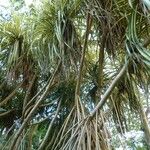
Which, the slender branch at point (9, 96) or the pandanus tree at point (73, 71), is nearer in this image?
the pandanus tree at point (73, 71)

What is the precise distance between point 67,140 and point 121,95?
1.97 ft

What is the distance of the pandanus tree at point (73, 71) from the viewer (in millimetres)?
2488

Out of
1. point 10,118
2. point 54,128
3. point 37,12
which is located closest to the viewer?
point 37,12

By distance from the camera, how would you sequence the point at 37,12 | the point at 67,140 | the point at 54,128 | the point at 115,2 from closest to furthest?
the point at 115,2 → the point at 67,140 → the point at 37,12 → the point at 54,128

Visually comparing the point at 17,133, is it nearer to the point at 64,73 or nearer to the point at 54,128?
the point at 54,128

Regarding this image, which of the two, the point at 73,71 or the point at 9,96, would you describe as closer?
the point at 73,71

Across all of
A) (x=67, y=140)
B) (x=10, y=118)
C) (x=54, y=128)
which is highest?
(x=10, y=118)

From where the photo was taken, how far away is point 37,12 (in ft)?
9.77

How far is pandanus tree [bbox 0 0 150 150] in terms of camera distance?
8.16 feet

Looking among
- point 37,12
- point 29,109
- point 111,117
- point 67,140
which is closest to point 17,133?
point 29,109

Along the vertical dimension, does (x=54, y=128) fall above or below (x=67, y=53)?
below

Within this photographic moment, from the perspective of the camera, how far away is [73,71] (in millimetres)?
3059

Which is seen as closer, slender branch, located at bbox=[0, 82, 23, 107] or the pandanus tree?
the pandanus tree

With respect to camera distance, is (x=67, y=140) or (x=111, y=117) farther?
(x=111, y=117)
